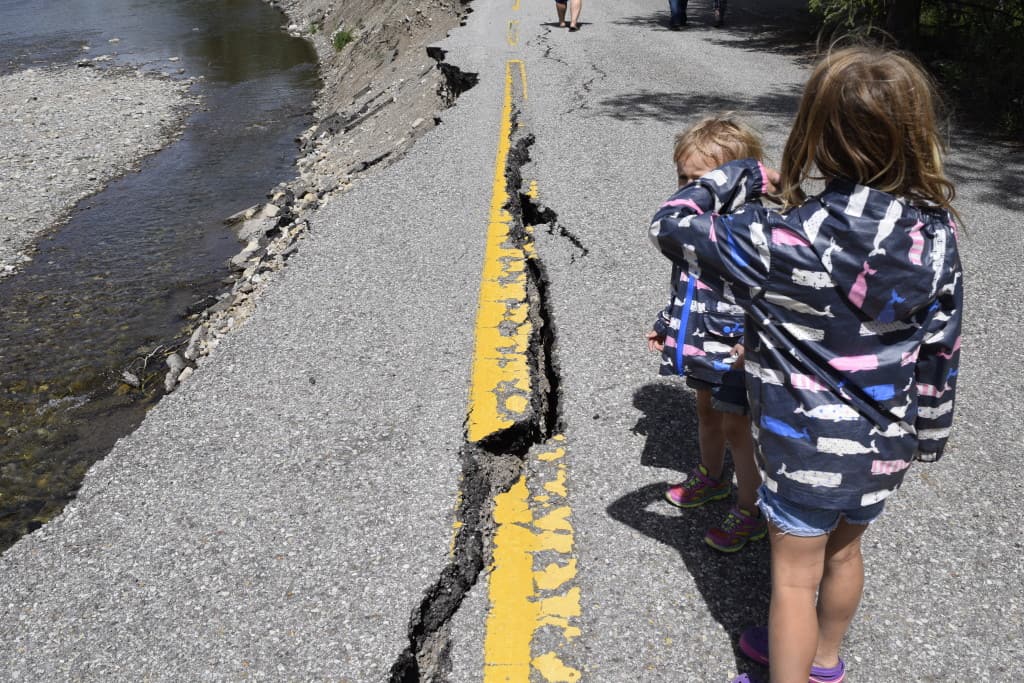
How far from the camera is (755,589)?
2.28m

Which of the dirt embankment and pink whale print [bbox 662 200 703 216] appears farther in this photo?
the dirt embankment

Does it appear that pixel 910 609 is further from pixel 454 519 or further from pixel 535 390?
pixel 535 390

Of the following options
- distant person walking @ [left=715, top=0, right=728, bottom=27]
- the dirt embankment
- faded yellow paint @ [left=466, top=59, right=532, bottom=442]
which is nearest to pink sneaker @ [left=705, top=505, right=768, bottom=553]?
faded yellow paint @ [left=466, top=59, right=532, bottom=442]

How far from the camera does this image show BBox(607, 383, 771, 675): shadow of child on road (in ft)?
7.29

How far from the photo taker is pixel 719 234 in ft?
5.51

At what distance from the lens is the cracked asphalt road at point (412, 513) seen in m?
2.10

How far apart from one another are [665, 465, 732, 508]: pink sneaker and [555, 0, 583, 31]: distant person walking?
11043 mm

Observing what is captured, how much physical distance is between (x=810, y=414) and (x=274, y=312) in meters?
2.92

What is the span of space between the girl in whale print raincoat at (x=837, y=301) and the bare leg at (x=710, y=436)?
0.66 meters

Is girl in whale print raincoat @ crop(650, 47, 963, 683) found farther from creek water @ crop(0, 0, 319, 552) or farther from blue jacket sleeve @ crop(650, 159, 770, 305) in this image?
creek water @ crop(0, 0, 319, 552)

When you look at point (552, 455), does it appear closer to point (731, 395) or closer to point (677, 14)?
point (731, 395)

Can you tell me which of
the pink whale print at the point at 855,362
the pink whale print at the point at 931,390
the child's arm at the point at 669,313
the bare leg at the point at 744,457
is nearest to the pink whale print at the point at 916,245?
the pink whale print at the point at 855,362

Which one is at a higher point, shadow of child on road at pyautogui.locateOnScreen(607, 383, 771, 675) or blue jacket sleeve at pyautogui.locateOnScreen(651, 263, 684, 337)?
blue jacket sleeve at pyautogui.locateOnScreen(651, 263, 684, 337)

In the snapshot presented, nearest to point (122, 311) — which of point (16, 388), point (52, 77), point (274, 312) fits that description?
point (16, 388)
